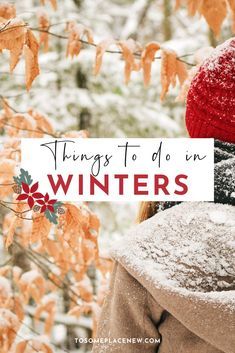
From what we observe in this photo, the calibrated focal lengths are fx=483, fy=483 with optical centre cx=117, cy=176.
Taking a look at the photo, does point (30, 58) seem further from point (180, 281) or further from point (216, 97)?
point (180, 281)

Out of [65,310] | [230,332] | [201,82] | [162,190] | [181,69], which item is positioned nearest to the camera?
Answer: [230,332]

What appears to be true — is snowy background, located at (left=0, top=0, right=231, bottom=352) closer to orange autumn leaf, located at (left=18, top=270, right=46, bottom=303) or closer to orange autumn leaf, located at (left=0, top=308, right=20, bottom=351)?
orange autumn leaf, located at (left=18, top=270, right=46, bottom=303)

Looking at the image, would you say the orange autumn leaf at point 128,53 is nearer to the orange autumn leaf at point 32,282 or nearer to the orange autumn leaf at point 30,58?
the orange autumn leaf at point 30,58

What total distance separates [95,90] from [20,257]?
1676mm

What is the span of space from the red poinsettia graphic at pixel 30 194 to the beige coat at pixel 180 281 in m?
0.46

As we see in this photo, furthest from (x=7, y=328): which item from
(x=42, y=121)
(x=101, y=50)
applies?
(x=101, y=50)

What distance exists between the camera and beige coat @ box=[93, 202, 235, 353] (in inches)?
37.9

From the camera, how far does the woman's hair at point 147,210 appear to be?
1.24 m

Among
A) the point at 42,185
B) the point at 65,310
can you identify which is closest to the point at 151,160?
the point at 42,185

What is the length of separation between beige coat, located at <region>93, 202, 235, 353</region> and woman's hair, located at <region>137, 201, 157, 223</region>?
0.56 ft

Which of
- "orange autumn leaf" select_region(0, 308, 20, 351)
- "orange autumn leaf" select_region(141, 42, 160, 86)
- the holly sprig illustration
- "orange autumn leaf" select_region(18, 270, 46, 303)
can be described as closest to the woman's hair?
the holly sprig illustration

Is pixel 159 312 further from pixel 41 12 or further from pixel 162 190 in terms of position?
pixel 41 12

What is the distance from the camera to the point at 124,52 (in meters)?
1.88

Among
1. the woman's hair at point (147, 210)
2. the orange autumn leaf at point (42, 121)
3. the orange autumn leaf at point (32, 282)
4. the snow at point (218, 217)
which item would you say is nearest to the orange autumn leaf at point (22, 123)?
the orange autumn leaf at point (42, 121)
